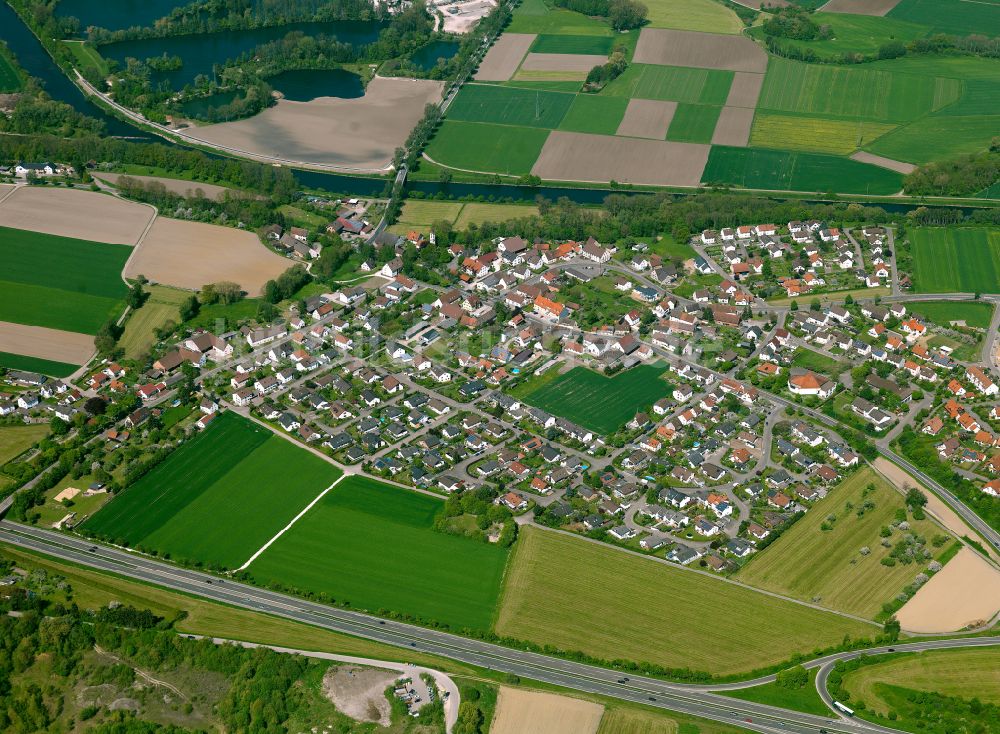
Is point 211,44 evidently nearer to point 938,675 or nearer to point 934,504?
point 934,504

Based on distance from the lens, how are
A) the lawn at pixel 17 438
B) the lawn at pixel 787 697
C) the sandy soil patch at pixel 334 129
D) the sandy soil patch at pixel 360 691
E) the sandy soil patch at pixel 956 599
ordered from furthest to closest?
the sandy soil patch at pixel 334 129 → the lawn at pixel 17 438 → the sandy soil patch at pixel 956 599 → the lawn at pixel 787 697 → the sandy soil patch at pixel 360 691

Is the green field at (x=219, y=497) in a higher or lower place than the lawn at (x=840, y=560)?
lower

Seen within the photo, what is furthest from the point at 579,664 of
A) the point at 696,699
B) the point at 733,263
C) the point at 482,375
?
the point at 733,263

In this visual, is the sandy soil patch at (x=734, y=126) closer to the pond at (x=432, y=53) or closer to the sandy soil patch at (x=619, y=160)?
the sandy soil patch at (x=619, y=160)

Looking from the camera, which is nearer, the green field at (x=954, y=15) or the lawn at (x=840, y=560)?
the lawn at (x=840, y=560)

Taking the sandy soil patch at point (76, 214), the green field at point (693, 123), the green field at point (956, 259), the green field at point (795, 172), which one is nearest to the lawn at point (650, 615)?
the green field at point (956, 259)

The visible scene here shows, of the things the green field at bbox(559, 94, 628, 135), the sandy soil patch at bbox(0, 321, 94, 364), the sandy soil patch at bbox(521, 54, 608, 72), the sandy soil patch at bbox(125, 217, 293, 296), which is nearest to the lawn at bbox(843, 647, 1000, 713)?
the sandy soil patch at bbox(125, 217, 293, 296)

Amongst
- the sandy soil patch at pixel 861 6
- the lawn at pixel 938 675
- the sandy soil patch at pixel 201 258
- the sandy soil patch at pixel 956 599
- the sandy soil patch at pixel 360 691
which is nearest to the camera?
the sandy soil patch at pixel 360 691

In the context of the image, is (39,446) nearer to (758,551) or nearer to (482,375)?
→ (482,375)
